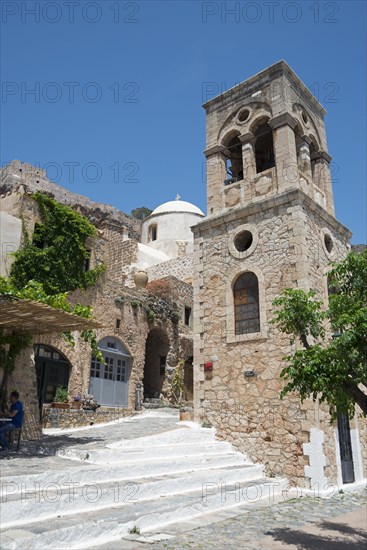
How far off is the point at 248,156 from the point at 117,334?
8.98m

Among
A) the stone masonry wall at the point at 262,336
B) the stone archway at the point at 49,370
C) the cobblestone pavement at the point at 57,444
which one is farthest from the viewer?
the stone archway at the point at 49,370

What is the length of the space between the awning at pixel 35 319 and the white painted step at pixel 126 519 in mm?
3954

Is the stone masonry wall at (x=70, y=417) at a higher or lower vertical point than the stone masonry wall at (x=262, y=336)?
lower

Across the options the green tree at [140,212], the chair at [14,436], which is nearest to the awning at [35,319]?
the chair at [14,436]

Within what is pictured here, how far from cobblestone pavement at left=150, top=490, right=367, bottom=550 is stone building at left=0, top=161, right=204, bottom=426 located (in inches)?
217

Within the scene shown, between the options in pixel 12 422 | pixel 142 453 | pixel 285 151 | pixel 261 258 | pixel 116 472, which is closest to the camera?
pixel 116 472

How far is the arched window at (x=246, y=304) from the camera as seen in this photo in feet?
36.3

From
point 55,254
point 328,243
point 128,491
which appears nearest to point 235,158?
point 328,243

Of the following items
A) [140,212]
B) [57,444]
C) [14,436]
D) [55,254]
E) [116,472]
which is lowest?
[116,472]

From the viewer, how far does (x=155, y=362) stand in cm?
2088

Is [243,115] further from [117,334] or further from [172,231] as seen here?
[172,231]

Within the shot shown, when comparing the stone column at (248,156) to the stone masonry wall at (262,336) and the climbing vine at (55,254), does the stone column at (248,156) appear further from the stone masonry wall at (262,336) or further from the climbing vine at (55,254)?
the climbing vine at (55,254)

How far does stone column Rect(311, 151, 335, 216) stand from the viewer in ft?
43.8

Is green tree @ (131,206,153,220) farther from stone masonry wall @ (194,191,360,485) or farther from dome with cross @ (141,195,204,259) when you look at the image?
stone masonry wall @ (194,191,360,485)
